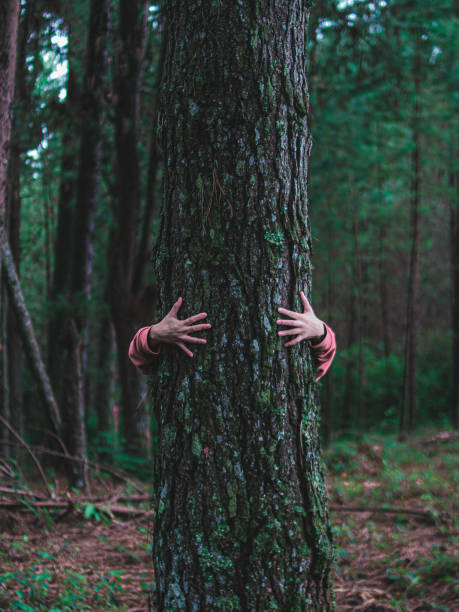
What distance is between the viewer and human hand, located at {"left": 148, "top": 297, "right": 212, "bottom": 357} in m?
2.35

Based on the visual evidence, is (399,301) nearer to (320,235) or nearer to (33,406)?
(320,235)

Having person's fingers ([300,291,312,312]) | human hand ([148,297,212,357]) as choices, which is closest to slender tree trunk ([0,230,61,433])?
human hand ([148,297,212,357])

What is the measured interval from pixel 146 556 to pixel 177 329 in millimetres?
2952

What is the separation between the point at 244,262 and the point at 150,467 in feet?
20.8

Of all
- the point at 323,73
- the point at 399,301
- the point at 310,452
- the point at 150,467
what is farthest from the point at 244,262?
the point at 399,301

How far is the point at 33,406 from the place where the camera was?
1844 cm

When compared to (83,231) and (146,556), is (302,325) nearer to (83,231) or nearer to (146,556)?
(146,556)

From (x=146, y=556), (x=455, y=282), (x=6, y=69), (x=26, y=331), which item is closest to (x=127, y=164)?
(x=26, y=331)

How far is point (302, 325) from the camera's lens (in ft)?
7.92

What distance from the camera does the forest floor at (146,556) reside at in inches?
137

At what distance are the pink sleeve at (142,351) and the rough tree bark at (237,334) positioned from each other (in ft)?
0.38

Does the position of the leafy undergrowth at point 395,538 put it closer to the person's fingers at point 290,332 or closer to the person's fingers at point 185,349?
the person's fingers at point 290,332

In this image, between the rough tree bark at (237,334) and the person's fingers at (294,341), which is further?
the person's fingers at (294,341)

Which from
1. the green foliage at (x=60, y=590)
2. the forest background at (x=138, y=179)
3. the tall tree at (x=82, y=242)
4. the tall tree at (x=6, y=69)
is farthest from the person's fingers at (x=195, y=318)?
the tall tree at (x=82, y=242)
